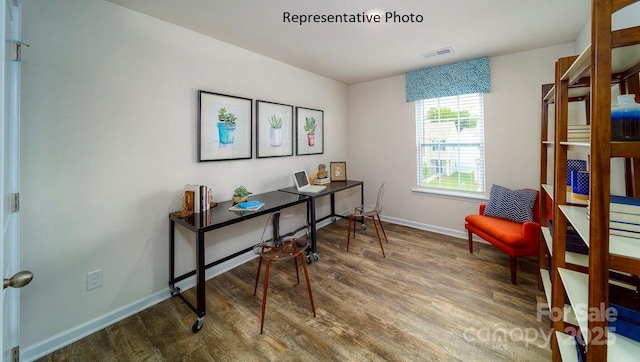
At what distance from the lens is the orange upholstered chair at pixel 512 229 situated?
231 cm

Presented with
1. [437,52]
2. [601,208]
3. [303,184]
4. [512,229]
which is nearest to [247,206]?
[303,184]

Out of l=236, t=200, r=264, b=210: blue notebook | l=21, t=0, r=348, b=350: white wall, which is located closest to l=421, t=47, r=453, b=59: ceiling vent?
l=21, t=0, r=348, b=350: white wall

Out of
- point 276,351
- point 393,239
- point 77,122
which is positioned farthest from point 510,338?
point 77,122

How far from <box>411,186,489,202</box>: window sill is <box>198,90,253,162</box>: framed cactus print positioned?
8.17 ft

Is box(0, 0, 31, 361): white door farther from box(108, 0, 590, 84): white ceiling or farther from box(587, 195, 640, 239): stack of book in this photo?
box(587, 195, 640, 239): stack of book

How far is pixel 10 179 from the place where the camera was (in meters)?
0.97

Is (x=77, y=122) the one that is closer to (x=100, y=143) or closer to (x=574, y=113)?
(x=100, y=143)

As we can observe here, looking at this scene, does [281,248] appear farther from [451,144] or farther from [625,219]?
[451,144]

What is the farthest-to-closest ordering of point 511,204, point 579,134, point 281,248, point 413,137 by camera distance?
point 413,137 → point 511,204 → point 281,248 → point 579,134

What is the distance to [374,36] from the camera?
250cm

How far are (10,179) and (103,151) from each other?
3.27ft

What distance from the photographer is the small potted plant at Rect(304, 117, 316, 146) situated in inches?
143

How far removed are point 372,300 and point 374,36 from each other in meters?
2.44

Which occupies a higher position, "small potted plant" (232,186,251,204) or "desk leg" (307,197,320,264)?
"small potted plant" (232,186,251,204)
